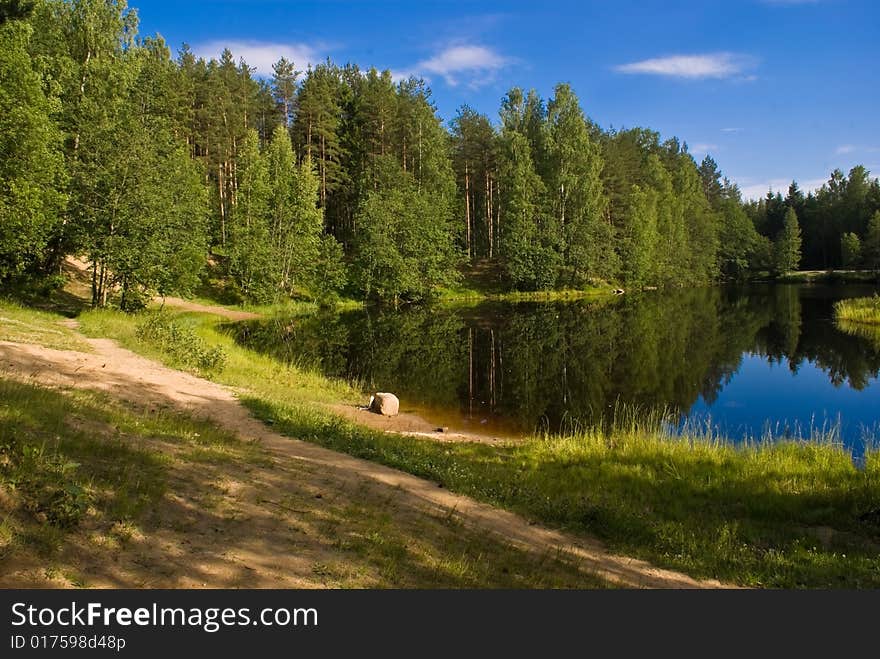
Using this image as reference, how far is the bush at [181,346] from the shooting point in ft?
65.1

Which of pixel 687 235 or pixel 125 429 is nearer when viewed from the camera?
pixel 125 429

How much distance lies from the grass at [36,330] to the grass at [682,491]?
7.78 meters

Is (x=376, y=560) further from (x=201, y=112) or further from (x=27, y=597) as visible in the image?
(x=201, y=112)

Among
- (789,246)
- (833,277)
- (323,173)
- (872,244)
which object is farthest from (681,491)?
(789,246)

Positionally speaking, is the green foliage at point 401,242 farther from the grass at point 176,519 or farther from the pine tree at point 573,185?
the grass at point 176,519

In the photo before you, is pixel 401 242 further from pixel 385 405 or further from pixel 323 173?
pixel 385 405

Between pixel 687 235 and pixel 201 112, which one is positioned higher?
pixel 201 112

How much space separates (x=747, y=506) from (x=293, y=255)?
46196mm

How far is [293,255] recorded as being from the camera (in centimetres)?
5153

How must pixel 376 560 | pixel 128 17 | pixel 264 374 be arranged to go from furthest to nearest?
pixel 128 17 → pixel 264 374 → pixel 376 560

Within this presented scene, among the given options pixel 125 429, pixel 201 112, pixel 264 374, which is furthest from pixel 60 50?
pixel 125 429

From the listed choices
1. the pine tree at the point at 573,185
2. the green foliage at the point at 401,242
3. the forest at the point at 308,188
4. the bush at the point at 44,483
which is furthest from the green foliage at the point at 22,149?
the pine tree at the point at 573,185

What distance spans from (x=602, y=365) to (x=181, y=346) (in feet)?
62.7

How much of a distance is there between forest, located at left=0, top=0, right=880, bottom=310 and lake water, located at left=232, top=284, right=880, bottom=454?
871 centimetres
